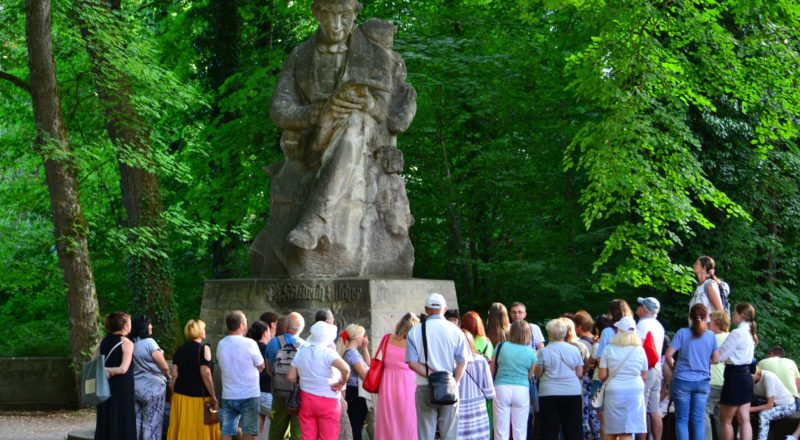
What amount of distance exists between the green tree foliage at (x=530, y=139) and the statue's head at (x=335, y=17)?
17.2ft

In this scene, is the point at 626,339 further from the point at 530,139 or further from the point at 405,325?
the point at 530,139

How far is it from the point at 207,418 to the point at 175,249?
15987 millimetres

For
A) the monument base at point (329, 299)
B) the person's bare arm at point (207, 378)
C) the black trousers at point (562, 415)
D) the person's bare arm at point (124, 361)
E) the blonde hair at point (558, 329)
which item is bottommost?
the black trousers at point (562, 415)

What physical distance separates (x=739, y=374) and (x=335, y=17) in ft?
18.1

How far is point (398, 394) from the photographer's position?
9266mm

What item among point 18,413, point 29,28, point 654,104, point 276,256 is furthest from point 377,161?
point 18,413

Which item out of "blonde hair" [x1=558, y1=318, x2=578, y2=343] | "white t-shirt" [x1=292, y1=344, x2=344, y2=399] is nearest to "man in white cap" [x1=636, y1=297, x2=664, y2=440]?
"blonde hair" [x1=558, y1=318, x2=578, y2=343]

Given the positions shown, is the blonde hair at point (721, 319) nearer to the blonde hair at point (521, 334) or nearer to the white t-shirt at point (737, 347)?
the white t-shirt at point (737, 347)

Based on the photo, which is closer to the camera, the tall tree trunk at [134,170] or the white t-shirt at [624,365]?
the white t-shirt at [624,365]

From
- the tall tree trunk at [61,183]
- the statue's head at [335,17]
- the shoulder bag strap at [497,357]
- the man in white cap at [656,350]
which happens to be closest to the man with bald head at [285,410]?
the shoulder bag strap at [497,357]

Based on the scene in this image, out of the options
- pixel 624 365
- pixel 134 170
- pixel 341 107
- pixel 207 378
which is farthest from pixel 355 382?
pixel 134 170

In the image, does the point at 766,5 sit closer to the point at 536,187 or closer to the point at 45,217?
the point at 536,187

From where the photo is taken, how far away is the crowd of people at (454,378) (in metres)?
9.09

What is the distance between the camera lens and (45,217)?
2561cm
